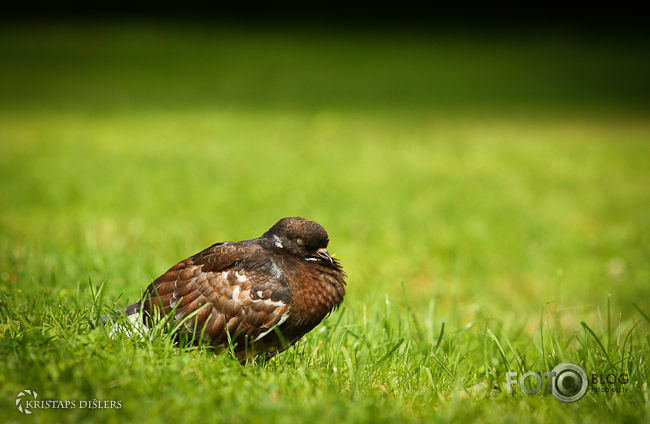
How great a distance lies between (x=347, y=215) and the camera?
242 inches

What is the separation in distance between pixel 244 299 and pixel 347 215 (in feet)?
12.2

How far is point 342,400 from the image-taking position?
2.10m

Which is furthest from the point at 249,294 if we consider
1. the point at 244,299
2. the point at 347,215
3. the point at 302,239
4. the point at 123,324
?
the point at 347,215

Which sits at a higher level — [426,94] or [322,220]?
[426,94]

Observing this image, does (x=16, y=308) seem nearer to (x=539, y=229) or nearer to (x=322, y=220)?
(x=322, y=220)

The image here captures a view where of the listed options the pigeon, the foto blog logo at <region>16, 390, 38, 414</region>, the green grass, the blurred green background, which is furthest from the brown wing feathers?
the blurred green background

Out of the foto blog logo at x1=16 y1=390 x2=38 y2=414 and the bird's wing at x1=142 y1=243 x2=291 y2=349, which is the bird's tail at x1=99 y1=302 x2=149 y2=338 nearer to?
the bird's wing at x1=142 y1=243 x2=291 y2=349

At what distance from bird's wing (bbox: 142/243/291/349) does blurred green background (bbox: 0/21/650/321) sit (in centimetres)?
80

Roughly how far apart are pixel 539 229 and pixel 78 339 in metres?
5.22

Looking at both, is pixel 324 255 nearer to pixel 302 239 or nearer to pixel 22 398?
pixel 302 239

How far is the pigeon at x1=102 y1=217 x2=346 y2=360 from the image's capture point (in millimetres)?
2479

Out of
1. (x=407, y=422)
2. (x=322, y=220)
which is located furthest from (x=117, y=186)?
(x=407, y=422)

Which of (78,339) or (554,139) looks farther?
(554,139)

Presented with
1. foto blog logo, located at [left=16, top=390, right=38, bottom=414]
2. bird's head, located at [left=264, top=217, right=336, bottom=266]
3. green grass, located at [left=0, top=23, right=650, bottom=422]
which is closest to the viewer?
foto blog logo, located at [left=16, top=390, right=38, bottom=414]
